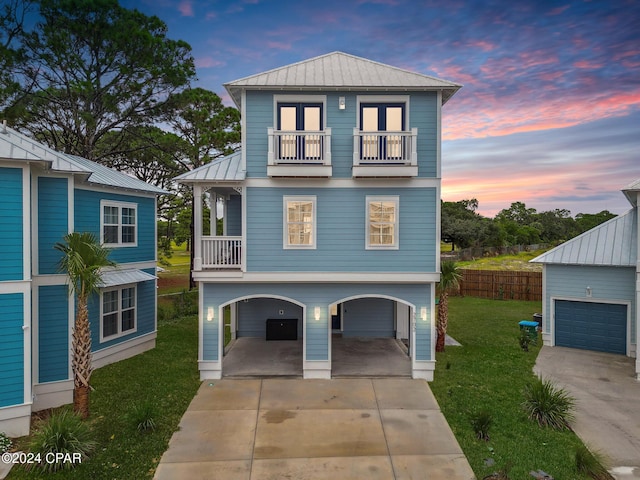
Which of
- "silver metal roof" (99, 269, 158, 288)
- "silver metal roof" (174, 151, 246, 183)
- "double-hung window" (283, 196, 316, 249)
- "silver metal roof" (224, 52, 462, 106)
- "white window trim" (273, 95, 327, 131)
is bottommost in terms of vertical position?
"silver metal roof" (99, 269, 158, 288)

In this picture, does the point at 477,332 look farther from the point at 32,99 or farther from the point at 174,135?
the point at 32,99

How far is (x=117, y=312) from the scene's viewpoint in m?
12.1

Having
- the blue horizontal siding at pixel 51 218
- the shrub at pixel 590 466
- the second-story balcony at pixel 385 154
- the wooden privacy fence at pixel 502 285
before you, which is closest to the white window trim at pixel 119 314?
the blue horizontal siding at pixel 51 218

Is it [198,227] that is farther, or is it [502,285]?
[502,285]

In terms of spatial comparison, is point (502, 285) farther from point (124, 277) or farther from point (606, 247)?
point (124, 277)

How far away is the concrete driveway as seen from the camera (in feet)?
23.2

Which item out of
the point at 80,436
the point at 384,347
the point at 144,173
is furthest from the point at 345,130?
the point at 144,173

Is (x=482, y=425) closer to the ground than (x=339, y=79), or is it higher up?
closer to the ground

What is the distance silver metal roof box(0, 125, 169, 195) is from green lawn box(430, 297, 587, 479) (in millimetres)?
10931

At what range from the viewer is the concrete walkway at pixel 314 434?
6453 mm

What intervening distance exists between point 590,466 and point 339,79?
11034 millimetres

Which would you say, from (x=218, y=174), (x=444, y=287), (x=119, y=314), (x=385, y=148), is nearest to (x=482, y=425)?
(x=444, y=287)

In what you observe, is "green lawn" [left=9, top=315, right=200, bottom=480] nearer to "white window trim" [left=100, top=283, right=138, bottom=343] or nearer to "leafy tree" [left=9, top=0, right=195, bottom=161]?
"white window trim" [left=100, top=283, right=138, bottom=343]

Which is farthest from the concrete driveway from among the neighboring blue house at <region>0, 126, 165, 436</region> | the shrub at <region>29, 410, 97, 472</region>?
the neighboring blue house at <region>0, 126, 165, 436</region>
